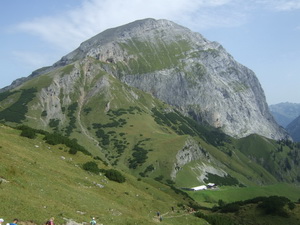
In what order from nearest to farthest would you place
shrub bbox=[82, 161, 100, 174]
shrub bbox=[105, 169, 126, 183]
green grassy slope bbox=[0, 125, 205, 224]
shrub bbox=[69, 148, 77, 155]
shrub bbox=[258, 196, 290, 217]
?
green grassy slope bbox=[0, 125, 205, 224], shrub bbox=[82, 161, 100, 174], shrub bbox=[105, 169, 126, 183], shrub bbox=[69, 148, 77, 155], shrub bbox=[258, 196, 290, 217]

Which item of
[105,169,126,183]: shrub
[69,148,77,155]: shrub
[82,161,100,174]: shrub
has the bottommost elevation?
[105,169,126,183]: shrub

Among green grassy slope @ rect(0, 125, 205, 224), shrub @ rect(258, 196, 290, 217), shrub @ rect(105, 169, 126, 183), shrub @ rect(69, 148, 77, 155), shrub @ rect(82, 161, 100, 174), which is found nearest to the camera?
green grassy slope @ rect(0, 125, 205, 224)

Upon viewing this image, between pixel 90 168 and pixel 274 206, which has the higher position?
pixel 90 168

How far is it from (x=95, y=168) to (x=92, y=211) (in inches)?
998

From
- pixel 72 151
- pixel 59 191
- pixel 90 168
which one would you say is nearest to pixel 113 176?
pixel 90 168

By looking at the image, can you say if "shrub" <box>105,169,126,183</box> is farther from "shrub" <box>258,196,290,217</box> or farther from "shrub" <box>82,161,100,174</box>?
"shrub" <box>258,196,290,217</box>

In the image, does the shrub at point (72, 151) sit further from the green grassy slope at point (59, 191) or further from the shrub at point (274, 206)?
the shrub at point (274, 206)

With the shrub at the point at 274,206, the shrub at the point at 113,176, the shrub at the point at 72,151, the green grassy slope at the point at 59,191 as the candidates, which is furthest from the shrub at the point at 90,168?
the shrub at the point at 274,206

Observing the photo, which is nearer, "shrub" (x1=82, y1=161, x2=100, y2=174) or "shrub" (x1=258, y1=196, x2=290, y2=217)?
"shrub" (x1=82, y1=161, x2=100, y2=174)

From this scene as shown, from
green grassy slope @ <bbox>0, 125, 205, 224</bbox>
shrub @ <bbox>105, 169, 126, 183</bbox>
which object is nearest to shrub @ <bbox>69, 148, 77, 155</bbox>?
green grassy slope @ <bbox>0, 125, 205, 224</bbox>

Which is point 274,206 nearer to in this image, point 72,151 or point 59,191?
point 72,151

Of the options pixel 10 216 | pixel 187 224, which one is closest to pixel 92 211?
pixel 10 216

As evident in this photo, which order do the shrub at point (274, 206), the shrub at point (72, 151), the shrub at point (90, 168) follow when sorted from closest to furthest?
the shrub at point (90, 168)
the shrub at point (72, 151)
the shrub at point (274, 206)

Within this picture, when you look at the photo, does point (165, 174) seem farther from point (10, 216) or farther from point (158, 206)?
point (10, 216)
